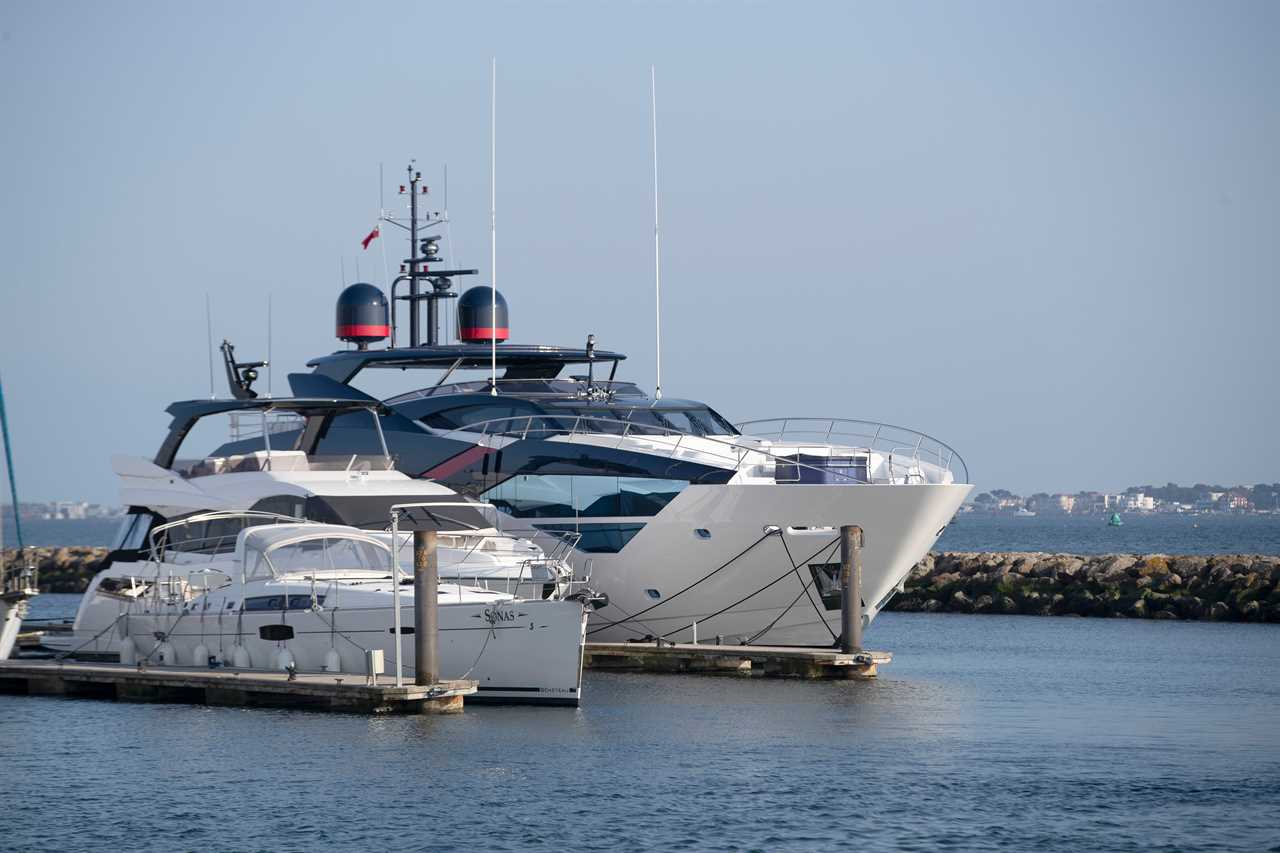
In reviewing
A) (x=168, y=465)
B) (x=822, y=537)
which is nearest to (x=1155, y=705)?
(x=822, y=537)

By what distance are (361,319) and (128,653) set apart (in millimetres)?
12313

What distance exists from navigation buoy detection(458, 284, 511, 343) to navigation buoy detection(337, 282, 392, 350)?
1.85m

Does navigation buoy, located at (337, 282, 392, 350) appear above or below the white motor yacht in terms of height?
above

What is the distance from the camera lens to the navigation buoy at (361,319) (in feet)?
122

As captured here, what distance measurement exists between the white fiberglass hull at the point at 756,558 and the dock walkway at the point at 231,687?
655cm

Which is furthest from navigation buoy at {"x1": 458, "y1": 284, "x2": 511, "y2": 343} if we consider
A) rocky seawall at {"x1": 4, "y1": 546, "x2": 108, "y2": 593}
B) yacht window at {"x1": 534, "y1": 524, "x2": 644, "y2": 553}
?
rocky seawall at {"x1": 4, "y1": 546, "x2": 108, "y2": 593}

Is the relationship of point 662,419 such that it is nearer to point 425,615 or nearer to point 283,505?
point 283,505

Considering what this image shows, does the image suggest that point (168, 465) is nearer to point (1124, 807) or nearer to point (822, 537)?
point (822, 537)

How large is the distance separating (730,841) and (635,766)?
3419mm

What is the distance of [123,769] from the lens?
19.6 m

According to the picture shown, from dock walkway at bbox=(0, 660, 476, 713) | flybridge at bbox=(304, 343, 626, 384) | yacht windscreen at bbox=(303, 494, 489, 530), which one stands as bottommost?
dock walkway at bbox=(0, 660, 476, 713)

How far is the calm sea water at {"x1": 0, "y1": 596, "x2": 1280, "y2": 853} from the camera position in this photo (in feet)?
54.2

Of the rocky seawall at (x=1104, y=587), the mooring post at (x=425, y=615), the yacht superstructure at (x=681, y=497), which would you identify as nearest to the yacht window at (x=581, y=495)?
the yacht superstructure at (x=681, y=497)

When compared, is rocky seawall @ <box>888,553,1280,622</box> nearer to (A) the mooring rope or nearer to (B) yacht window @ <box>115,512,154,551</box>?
(A) the mooring rope
